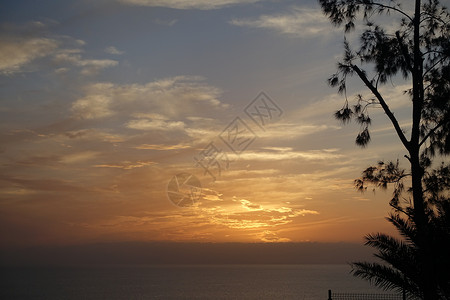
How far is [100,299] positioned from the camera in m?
95.6

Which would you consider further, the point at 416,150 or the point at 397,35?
the point at 397,35

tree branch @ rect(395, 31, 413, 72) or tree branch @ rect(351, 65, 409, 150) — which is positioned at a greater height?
tree branch @ rect(395, 31, 413, 72)

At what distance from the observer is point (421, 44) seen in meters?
12.5

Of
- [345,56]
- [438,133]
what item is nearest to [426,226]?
[438,133]

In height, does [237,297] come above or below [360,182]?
below

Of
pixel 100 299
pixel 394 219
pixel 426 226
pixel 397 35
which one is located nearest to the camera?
pixel 426 226

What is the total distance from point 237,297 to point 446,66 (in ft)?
306

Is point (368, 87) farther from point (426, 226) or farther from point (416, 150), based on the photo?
point (426, 226)

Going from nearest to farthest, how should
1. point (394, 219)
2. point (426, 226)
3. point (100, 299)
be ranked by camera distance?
1. point (426, 226)
2. point (394, 219)
3. point (100, 299)

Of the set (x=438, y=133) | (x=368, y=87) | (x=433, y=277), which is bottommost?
(x=433, y=277)

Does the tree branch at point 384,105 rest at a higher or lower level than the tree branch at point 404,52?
lower

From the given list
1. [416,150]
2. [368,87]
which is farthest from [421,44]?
[416,150]

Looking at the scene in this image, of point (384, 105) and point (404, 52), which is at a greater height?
point (404, 52)

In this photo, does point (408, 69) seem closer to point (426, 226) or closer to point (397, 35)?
point (397, 35)
